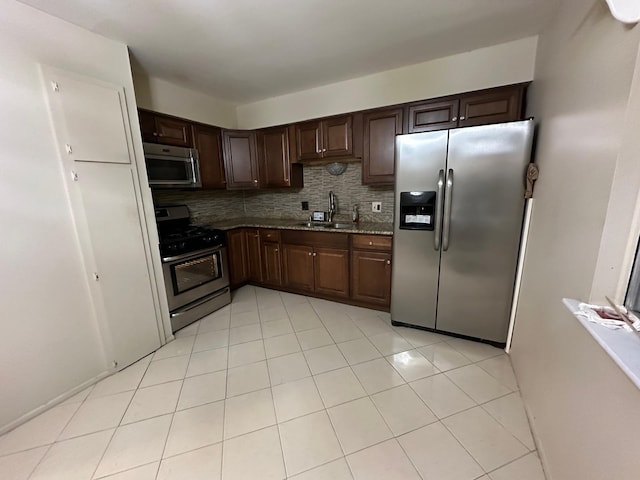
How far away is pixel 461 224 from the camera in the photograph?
2.03m

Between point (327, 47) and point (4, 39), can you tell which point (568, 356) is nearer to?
point (327, 47)

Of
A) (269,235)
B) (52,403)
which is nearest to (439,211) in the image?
(269,235)

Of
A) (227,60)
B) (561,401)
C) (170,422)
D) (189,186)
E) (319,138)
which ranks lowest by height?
(170,422)

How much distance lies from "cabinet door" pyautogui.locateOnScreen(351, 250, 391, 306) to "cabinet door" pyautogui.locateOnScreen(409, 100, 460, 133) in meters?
1.27

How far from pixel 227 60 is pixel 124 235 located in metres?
1.74

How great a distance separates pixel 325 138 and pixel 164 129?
5.42 ft

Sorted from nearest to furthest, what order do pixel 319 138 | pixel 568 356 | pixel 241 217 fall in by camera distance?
1. pixel 568 356
2. pixel 319 138
3. pixel 241 217

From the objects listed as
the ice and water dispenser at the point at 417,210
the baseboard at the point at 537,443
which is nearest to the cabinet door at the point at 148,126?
the ice and water dispenser at the point at 417,210

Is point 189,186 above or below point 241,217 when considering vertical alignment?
above

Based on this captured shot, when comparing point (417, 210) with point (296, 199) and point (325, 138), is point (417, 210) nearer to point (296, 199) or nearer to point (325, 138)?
point (325, 138)

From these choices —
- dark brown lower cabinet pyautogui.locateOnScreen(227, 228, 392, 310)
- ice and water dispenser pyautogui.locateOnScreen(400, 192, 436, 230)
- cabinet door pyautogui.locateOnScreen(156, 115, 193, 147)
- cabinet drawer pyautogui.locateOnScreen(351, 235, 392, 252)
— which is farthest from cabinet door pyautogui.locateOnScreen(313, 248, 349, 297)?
cabinet door pyautogui.locateOnScreen(156, 115, 193, 147)

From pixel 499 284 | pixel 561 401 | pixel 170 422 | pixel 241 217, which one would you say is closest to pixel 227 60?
pixel 241 217

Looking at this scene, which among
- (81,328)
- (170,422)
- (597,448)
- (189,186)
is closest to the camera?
(597,448)

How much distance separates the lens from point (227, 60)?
2.31 metres
